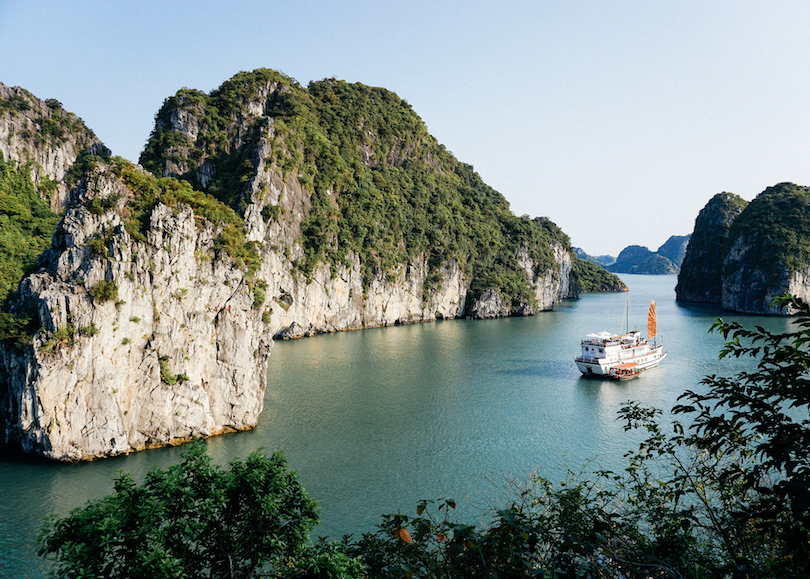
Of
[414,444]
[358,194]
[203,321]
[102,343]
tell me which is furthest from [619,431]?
[358,194]

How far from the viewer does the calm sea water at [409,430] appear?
16.8 m

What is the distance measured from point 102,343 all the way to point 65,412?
301cm

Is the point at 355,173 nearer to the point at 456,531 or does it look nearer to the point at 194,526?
the point at 194,526

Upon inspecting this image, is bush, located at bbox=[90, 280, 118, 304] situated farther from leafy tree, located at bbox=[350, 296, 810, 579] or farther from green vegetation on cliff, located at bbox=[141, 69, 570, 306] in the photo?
green vegetation on cliff, located at bbox=[141, 69, 570, 306]

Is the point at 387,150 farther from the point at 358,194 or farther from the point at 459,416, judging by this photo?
the point at 459,416

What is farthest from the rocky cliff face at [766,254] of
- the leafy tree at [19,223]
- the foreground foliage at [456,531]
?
the leafy tree at [19,223]

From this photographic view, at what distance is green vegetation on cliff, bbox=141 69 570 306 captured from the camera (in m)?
56.6

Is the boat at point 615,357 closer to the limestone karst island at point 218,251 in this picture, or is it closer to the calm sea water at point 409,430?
the calm sea water at point 409,430

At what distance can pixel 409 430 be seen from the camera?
24547 millimetres

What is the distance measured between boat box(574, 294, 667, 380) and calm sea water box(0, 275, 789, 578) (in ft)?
3.57

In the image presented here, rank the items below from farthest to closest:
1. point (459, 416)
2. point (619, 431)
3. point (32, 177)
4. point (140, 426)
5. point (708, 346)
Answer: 1. point (32, 177)
2. point (708, 346)
3. point (459, 416)
4. point (619, 431)
5. point (140, 426)

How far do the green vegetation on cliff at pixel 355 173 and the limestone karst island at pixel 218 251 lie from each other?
0.96 ft

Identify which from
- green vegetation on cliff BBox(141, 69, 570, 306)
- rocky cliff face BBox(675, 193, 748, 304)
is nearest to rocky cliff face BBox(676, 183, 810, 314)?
rocky cliff face BBox(675, 193, 748, 304)

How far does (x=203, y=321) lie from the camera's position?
22.9 m
